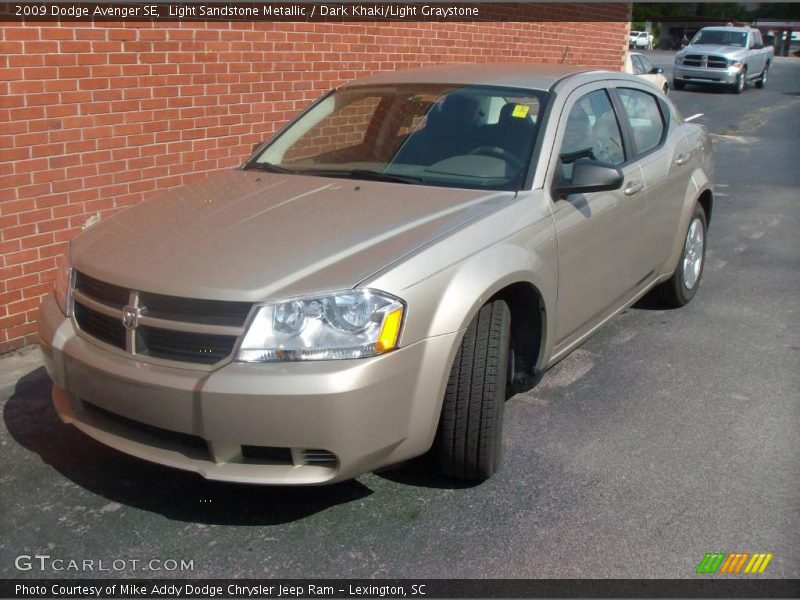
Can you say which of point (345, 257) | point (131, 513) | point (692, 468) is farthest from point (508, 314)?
point (131, 513)

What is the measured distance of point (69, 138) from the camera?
5.48 meters

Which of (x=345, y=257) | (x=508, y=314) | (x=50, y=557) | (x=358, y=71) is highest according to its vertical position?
(x=358, y=71)

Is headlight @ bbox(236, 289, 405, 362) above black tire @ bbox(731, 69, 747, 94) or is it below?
below

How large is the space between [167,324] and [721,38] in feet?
98.8

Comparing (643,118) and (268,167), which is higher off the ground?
(643,118)

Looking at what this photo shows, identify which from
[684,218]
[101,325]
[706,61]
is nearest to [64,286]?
[101,325]

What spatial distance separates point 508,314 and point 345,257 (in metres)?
0.80

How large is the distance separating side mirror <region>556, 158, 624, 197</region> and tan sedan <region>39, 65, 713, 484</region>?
12 millimetres

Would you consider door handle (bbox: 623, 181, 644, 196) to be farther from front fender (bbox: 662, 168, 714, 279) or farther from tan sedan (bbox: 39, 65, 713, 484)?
front fender (bbox: 662, 168, 714, 279)

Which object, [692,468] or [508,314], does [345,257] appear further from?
[692,468]

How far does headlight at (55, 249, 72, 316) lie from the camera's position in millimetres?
3650

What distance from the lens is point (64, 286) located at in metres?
3.72

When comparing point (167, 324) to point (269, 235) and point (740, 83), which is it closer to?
point (269, 235)

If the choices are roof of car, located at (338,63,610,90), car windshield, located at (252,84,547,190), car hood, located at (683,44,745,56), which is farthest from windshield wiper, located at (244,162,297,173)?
car hood, located at (683,44,745,56)
